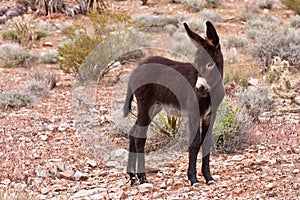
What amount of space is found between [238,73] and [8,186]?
22.8ft

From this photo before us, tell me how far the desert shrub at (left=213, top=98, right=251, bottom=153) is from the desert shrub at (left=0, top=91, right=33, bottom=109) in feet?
14.5

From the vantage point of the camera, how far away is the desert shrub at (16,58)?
14078 millimetres

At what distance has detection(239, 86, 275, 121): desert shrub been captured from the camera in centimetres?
888

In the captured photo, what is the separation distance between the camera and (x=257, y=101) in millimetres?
9164

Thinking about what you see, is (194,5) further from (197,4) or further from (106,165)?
(106,165)

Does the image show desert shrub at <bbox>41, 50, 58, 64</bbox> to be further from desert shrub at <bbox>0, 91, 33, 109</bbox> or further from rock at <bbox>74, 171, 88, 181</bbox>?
rock at <bbox>74, 171, 88, 181</bbox>

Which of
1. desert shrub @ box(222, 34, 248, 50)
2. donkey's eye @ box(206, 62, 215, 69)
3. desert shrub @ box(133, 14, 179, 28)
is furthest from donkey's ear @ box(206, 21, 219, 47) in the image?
desert shrub @ box(133, 14, 179, 28)

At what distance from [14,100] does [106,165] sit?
4.00 meters

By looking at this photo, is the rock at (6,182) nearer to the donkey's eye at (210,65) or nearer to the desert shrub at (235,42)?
the donkey's eye at (210,65)

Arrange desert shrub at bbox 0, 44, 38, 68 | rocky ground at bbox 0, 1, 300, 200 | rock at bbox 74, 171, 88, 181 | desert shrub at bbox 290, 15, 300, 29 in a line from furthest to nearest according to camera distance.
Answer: desert shrub at bbox 290, 15, 300, 29, desert shrub at bbox 0, 44, 38, 68, rock at bbox 74, 171, 88, 181, rocky ground at bbox 0, 1, 300, 200

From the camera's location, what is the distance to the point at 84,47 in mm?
12141

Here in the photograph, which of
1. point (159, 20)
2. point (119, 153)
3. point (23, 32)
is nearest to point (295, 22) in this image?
point (159, 20)

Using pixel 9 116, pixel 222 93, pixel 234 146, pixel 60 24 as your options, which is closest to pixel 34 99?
pixel 9 116

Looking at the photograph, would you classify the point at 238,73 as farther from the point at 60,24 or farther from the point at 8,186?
the point at 60,24
